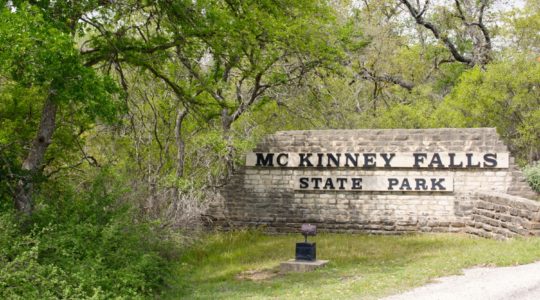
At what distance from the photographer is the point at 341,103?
27188mm

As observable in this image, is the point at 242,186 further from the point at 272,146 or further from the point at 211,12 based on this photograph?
the point at 211,12

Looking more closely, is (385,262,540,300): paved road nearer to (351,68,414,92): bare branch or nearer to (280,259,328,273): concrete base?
(280,259,328,273): concrete base

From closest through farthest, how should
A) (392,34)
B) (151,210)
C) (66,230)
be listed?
1. (66,230)
2. (151,210)
3. (392,34)

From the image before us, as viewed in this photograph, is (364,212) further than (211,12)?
Yes

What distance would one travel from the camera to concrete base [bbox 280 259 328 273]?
44.5 feet

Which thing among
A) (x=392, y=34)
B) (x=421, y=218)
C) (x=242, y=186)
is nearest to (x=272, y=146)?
(x=242, y=186)

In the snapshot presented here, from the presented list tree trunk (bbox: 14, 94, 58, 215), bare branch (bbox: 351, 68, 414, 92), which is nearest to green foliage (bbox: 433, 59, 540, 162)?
bare branch (bbox: 351, 68, 414, 92)

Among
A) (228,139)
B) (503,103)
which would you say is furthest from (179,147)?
(503,103)

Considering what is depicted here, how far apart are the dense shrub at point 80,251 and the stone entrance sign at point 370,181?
643 cm

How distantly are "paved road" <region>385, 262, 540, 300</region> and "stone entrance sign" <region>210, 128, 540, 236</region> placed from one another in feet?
19.5

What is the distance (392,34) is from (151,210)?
20.9 metres

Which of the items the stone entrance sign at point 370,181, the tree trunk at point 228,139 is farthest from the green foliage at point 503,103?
the tree trunk at point 228,139

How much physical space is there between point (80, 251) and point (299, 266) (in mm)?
4553

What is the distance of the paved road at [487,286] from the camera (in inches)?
368
